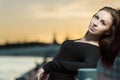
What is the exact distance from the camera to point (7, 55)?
3373 mm

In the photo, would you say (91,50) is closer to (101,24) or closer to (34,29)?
(101,24)

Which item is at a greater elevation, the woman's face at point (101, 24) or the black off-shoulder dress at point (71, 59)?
the woman's face at point (101, 24)

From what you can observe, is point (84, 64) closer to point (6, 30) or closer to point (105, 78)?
point (105, 78)

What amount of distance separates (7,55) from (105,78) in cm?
213

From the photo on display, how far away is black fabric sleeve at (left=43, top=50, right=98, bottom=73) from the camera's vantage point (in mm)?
1259

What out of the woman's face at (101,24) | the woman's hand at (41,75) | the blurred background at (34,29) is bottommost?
the blurred background at (34,29)

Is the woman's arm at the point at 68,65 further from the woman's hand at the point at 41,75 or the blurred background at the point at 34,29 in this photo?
the blurred background at the point at 34,29

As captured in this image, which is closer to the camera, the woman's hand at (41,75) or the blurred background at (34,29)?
the woman's hand at (41,75)

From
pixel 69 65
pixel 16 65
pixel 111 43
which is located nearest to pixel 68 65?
pixel 69 65

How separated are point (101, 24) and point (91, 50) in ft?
0.28

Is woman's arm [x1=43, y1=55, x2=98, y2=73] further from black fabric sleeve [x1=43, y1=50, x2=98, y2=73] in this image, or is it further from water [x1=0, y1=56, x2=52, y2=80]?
water [x1=0, y1=56, x2=52, y2=80]

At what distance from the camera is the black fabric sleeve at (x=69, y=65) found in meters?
1.26

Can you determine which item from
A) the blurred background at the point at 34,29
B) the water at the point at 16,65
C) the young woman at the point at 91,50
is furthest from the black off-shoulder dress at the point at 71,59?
the water at the point at 16,65

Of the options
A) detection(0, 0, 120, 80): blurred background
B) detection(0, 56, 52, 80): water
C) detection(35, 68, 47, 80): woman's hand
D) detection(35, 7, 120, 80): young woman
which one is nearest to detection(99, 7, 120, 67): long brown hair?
detection(35, 7, 120, 80): young woman
